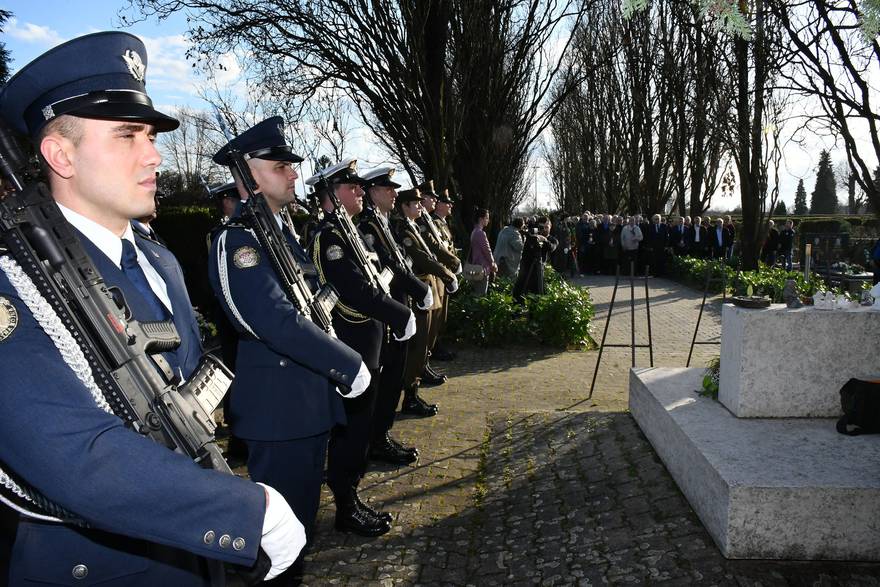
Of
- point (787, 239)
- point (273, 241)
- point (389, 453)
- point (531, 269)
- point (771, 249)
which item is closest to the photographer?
point (273, 241)

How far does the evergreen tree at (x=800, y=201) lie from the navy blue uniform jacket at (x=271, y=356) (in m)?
90.2

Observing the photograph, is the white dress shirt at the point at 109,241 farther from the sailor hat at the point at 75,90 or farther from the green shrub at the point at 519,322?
the green shrub at the point at 519,322

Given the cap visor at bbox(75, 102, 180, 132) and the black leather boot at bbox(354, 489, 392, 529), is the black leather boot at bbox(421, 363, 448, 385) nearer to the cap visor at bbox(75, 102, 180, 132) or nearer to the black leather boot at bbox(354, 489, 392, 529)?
the black leather boot at bbox(354, 489, 392, 529)

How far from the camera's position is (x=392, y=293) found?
5.61 m

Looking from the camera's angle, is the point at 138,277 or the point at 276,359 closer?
the point at 138,277

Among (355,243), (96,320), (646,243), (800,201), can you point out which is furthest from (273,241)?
(800,201)

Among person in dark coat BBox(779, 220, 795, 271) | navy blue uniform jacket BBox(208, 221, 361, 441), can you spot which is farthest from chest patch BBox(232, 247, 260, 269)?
person in dark coat BBox(779, 220, 795, 271)

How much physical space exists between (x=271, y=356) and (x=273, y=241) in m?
0.56

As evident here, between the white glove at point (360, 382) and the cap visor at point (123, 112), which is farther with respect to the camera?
the white glove at point (360, 382)

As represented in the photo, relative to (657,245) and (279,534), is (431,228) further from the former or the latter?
(657,245)

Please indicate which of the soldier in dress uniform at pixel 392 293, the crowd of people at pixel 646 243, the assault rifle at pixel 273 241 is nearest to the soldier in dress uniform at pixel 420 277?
the soldier in dress uniform at pixel 392 293

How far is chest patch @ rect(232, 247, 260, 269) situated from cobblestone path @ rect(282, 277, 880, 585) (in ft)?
6.11

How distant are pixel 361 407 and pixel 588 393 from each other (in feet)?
12.8

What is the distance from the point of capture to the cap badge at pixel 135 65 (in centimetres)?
180
